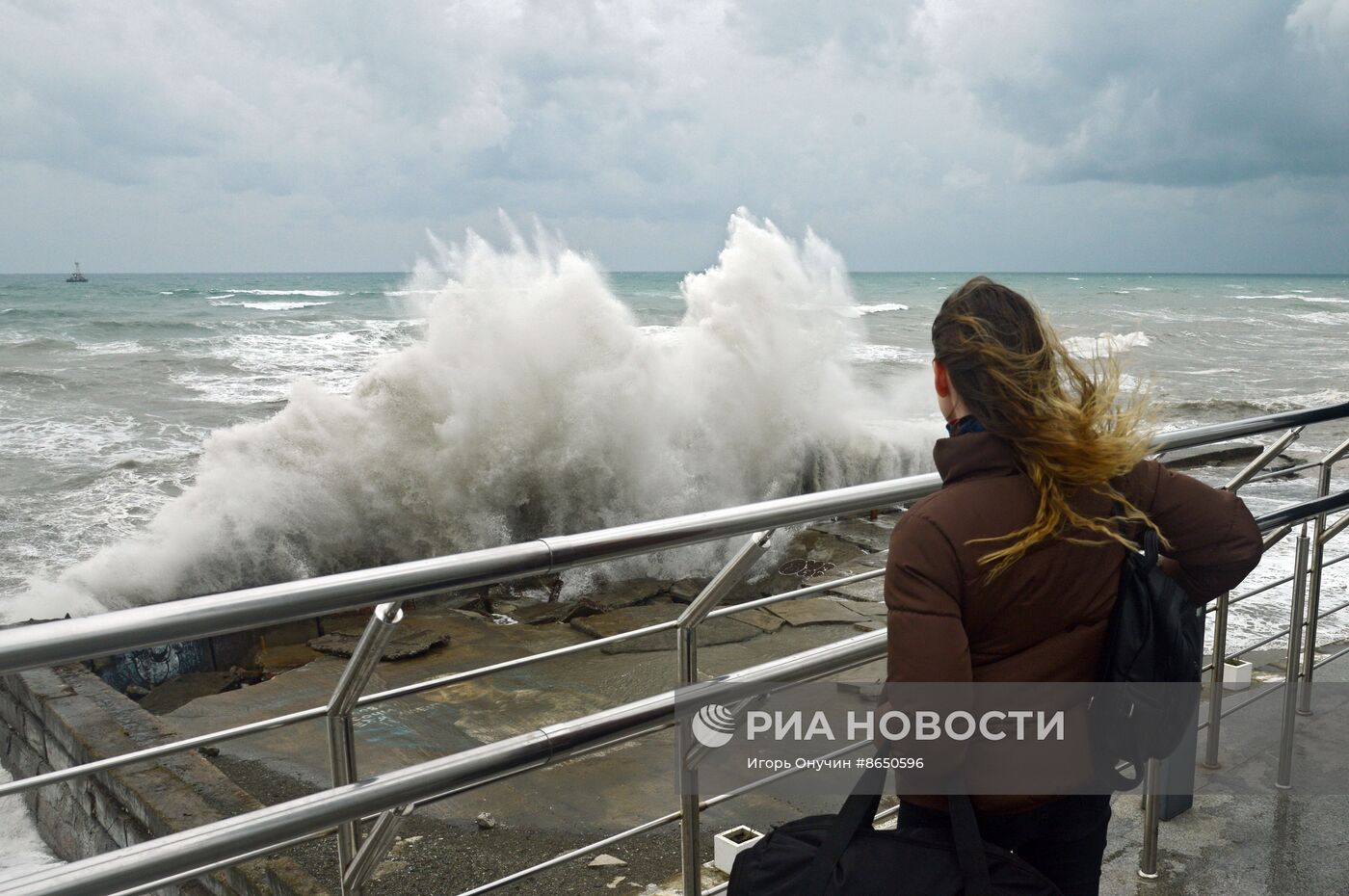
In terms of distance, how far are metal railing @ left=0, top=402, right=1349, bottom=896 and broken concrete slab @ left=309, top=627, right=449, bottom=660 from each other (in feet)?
17.2

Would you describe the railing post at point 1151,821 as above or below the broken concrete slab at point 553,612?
above

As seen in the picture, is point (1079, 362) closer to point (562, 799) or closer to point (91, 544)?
point (562, 799)

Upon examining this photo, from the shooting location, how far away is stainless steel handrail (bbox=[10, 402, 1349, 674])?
1.05 meters

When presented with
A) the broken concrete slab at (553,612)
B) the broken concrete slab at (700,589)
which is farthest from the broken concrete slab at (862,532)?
the broken concrete slab at (553,612)

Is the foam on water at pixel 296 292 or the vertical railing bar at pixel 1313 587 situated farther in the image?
the foam on water at pixel 296 292

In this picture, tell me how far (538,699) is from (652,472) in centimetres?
626

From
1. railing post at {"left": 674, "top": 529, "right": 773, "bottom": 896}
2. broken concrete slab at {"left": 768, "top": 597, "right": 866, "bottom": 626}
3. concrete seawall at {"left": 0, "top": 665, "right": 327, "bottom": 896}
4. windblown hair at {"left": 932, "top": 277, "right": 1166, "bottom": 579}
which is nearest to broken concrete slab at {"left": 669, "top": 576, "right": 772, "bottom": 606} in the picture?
broken concrete slab at {"left": 768, "top": 597, "right": 866, "bottom": 626}

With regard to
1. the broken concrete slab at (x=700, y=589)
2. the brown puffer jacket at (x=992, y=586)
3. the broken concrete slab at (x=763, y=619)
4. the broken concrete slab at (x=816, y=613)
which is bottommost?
the broken concrete slab at (x=700, y=589)

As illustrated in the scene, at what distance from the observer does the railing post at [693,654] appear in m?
1.62

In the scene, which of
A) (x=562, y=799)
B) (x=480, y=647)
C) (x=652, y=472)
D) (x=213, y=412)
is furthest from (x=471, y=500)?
(x=213, y=412)

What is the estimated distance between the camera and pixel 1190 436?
7.41 ft

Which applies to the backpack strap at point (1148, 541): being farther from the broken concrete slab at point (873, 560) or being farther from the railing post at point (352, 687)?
the broken concrete slab at point (873, 560)

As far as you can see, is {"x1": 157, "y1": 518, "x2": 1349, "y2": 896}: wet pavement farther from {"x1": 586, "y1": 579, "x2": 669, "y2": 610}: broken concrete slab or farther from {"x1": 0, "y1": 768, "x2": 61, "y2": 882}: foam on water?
{"x1": 0, "y1": 768, "x2": 61, "y2": 882}: foam on water

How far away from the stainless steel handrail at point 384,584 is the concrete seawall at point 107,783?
2214 millimetres
